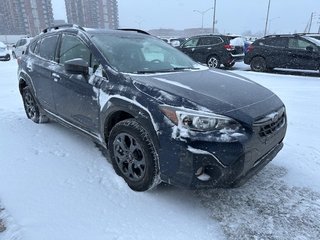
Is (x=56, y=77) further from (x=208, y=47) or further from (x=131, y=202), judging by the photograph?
(x=208, y=47)

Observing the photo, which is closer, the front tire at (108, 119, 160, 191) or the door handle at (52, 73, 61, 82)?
the front tire at (108, 119, 160, 191)

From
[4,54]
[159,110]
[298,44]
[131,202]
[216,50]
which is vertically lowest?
[4,54]

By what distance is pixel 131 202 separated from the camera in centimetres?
279

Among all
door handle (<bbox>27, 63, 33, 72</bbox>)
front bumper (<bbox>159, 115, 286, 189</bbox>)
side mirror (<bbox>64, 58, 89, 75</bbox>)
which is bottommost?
front bumper (<bbox>159, 115, 286, 189</bbox>)

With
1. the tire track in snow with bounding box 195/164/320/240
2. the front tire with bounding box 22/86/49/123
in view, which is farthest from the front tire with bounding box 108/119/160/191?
the front tire with bounding box 22/86/49/123

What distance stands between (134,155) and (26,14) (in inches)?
2951

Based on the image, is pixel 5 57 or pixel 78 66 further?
pixel 5 57

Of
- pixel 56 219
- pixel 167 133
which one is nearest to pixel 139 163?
pixel 167 133

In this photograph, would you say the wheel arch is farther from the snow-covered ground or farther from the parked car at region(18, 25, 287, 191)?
the snow-covered ground

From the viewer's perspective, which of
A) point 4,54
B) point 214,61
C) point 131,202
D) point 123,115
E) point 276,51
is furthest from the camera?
point 4,54

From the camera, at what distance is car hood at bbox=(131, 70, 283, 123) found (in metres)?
2.48

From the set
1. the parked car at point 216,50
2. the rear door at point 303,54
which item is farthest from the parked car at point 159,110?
the parked car at point 216,50

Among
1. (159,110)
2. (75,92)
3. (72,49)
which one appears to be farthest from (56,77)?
(159,110)

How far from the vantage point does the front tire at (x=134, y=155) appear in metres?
2.64
